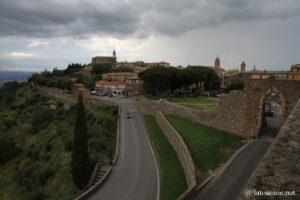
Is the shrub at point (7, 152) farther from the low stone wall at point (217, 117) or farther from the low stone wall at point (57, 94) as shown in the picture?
the low stone wall at point (217, 117)

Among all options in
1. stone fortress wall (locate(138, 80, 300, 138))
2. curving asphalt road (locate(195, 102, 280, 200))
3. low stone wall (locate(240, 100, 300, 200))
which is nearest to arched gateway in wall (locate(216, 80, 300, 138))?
stone fortress wall (locate(138, 80, 300, 138))

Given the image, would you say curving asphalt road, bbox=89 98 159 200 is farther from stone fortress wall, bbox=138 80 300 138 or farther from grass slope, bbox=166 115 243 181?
stone fortress wall, bbox=138 80 300 138

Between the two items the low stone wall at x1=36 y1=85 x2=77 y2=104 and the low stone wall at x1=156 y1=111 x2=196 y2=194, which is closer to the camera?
the low stone wall at x1=156 y1=111 x2=196 y2=194

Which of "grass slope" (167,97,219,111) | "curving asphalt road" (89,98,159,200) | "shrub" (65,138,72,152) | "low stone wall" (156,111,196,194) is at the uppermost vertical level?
"grass slope" (167,97,219,111)

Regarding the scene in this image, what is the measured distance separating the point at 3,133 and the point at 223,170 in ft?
166

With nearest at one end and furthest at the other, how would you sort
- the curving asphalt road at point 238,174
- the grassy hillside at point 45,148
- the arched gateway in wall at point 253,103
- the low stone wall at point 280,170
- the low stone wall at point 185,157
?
the low stone wall at point 280,170
the curving asphalt road at point 238,174
the low stone wall at point 185,157
the arched gateway in wall at point 253,103
the grassy hillside at point 45,148

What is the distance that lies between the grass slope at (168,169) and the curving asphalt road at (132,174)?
647mm

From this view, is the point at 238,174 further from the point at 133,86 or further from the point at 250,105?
the point at 133,86

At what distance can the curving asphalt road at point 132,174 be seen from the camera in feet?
57.8

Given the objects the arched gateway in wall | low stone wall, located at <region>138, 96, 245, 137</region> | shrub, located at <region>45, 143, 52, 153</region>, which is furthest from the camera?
shrub, located at <region>45, 143, 52, 153</region>

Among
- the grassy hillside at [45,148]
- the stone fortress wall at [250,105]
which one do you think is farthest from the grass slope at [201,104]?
the grassy hillside at [45,148]

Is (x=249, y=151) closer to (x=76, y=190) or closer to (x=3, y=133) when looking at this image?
(x=76, y=190)

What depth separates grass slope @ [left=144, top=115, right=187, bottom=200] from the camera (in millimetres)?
15955

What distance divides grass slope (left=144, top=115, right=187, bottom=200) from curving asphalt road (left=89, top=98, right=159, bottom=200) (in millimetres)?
647
